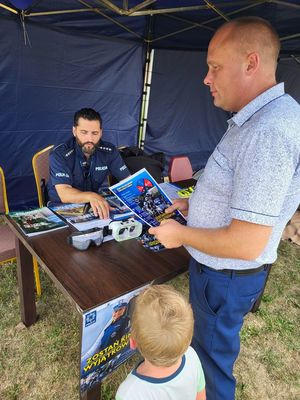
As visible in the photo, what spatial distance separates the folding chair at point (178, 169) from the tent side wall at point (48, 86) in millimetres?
1677

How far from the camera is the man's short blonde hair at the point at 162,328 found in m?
0.76

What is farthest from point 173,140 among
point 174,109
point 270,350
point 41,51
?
point 270,350

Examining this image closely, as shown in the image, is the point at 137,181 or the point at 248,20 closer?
the point at 248,20

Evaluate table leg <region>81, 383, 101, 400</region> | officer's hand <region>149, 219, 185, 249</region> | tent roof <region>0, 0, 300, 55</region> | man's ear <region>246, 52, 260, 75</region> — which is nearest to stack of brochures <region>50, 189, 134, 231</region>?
officer's hand <region>149, 219, 185, 249</region>

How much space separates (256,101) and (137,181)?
719 millimetres

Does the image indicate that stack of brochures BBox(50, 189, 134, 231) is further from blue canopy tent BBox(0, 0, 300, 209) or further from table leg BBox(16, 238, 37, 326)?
blue canopy tent BBox(0, 0, 300, 209)

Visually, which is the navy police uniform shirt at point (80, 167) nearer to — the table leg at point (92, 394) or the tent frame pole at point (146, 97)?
the table leg at point (92, 394)

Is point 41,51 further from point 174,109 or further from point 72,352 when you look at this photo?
point 72,352

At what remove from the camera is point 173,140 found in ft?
16.9

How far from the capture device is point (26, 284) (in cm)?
178

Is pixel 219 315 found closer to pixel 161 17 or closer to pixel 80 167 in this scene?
pixel 80 167

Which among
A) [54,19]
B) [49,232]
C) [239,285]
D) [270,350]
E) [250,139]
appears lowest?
[270,350]

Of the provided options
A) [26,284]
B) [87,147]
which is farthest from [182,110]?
[26,284]

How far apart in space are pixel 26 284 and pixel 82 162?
1.00 m
